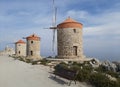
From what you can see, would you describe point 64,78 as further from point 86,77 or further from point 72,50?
point 72,50

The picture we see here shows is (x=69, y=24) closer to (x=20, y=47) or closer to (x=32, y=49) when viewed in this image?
(x=32, y=49)

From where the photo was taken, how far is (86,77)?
13.0m

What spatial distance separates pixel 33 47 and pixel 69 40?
17.5 metres

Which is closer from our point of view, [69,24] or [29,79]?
[29,79]

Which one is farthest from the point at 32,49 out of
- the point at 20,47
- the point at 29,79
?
the point at 29,79

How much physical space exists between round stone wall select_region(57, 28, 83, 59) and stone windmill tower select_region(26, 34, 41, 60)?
16.4 meters

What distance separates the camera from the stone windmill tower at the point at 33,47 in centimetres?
4241

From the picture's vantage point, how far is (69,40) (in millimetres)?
26172

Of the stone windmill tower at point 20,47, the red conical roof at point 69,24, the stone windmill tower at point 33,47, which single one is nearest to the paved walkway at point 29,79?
the red conical roof at point 69,24

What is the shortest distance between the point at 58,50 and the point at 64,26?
9.98 feet

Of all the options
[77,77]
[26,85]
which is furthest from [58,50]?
[26,85]

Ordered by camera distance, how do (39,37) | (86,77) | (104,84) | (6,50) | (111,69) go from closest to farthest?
(104,84) → (86,77) → (111,69) → (39,37) → (6,50)

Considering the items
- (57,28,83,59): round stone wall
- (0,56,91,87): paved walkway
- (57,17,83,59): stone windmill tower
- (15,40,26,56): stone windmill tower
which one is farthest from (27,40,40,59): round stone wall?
(0,56,91,87): paved walkway

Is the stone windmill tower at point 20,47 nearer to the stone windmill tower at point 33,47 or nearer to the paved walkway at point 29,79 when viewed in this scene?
the stone windmill tower at point 33,47
